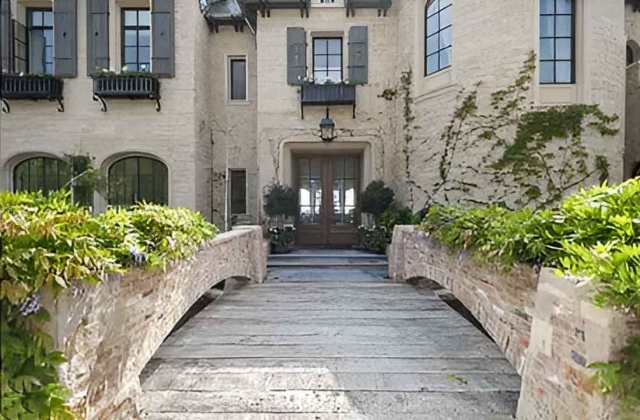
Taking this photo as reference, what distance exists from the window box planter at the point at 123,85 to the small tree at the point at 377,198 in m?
5.29

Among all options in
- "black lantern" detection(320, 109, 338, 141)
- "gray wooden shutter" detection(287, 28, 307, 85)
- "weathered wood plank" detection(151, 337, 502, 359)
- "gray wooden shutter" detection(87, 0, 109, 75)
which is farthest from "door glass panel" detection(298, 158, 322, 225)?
"weathered wood plank" detection(151, 337, 502, 359)

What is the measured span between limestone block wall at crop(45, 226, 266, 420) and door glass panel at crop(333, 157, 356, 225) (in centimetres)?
644

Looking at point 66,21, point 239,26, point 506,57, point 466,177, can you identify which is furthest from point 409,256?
point 66,21

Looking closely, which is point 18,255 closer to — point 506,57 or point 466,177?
point 466,177

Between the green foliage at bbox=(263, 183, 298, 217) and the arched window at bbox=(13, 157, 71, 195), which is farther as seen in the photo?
the arched window at bbox=(13, 157, 71, 195)

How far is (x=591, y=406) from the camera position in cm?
180

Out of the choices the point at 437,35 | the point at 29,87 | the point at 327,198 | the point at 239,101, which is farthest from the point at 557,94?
the point at 29,87

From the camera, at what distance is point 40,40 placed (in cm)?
910

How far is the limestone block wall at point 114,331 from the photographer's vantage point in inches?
74.9

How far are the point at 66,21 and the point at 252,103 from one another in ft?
14.5

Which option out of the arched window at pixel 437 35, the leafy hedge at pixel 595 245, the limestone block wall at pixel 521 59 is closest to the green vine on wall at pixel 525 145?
the limestone block wall at pixel 521 59

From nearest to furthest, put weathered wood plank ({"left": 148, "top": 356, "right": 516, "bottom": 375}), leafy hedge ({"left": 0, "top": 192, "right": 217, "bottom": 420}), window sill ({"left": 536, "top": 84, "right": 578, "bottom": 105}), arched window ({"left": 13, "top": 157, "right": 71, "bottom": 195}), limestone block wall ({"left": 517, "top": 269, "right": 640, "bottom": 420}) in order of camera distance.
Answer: leafy hedge ({"left": 0, "top": 192, "right": 217, "bottom": 420}), limestone block wall ({"left": 517, "top": 269, "right": 640, "bottom": 420}), weathered wood plank ({"left": 148, "top": 356, "right": 516, "bottom": 375}), window sill ({"left": 536, "top": 84, "right": 578, "bottom": 105}), arched window ({"left": 13, "top": 157, "right": 71, "bottom": 195})

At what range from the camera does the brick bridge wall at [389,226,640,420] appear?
1.76m

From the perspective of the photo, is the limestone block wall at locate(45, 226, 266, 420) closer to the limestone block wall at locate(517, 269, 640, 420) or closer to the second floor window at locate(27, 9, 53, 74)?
the limestone block wall at locate(517, 269, 640, 420)
